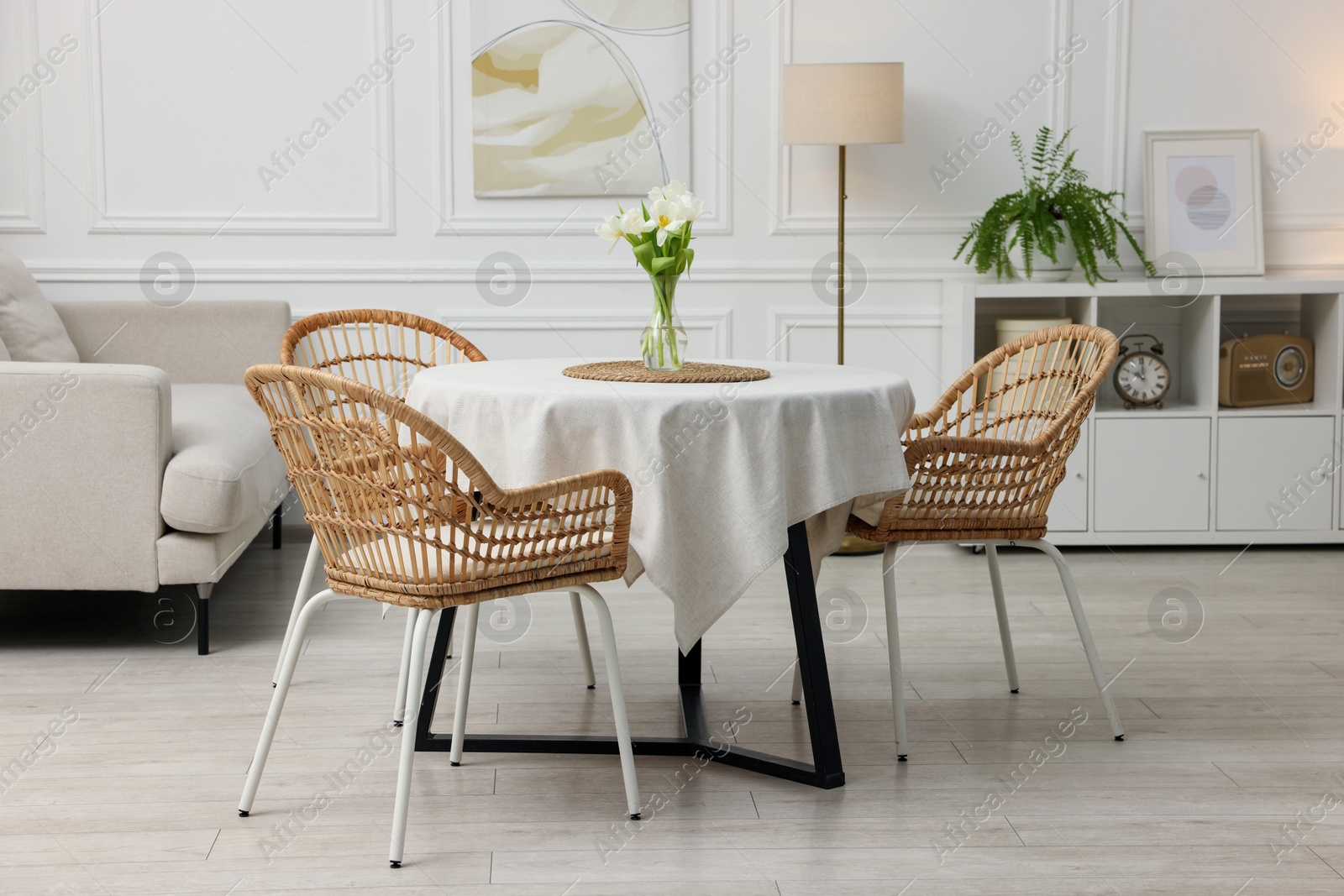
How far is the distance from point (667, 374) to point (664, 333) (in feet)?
0.35

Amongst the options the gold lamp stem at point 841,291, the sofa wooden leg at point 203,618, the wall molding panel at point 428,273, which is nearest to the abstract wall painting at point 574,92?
the wall molding panel at point 428,273

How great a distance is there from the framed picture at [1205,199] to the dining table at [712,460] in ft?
7.90

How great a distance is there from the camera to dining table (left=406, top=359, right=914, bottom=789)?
6.24 ft

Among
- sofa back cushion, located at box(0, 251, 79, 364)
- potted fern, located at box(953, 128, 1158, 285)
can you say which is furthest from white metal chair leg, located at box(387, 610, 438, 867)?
potted fern, located at box(953, 128, 1158, 285)

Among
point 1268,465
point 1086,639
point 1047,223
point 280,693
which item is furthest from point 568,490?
point 1268,465

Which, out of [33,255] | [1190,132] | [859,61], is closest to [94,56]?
[33,255]

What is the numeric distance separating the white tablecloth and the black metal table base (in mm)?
131

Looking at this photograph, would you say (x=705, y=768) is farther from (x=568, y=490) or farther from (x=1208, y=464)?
(x=1208, y=464)

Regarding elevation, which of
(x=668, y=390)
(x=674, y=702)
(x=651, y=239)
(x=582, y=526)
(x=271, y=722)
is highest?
(x=651, y=239)

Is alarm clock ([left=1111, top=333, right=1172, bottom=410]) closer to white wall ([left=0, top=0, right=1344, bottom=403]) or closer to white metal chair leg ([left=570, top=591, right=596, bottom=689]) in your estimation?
white wall ([left=0, top=0, right=1344, bottom=403])

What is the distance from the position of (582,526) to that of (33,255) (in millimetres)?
2952

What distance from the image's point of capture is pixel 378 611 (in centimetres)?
318

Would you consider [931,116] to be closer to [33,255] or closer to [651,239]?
[651,239]

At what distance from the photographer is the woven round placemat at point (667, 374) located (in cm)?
208
